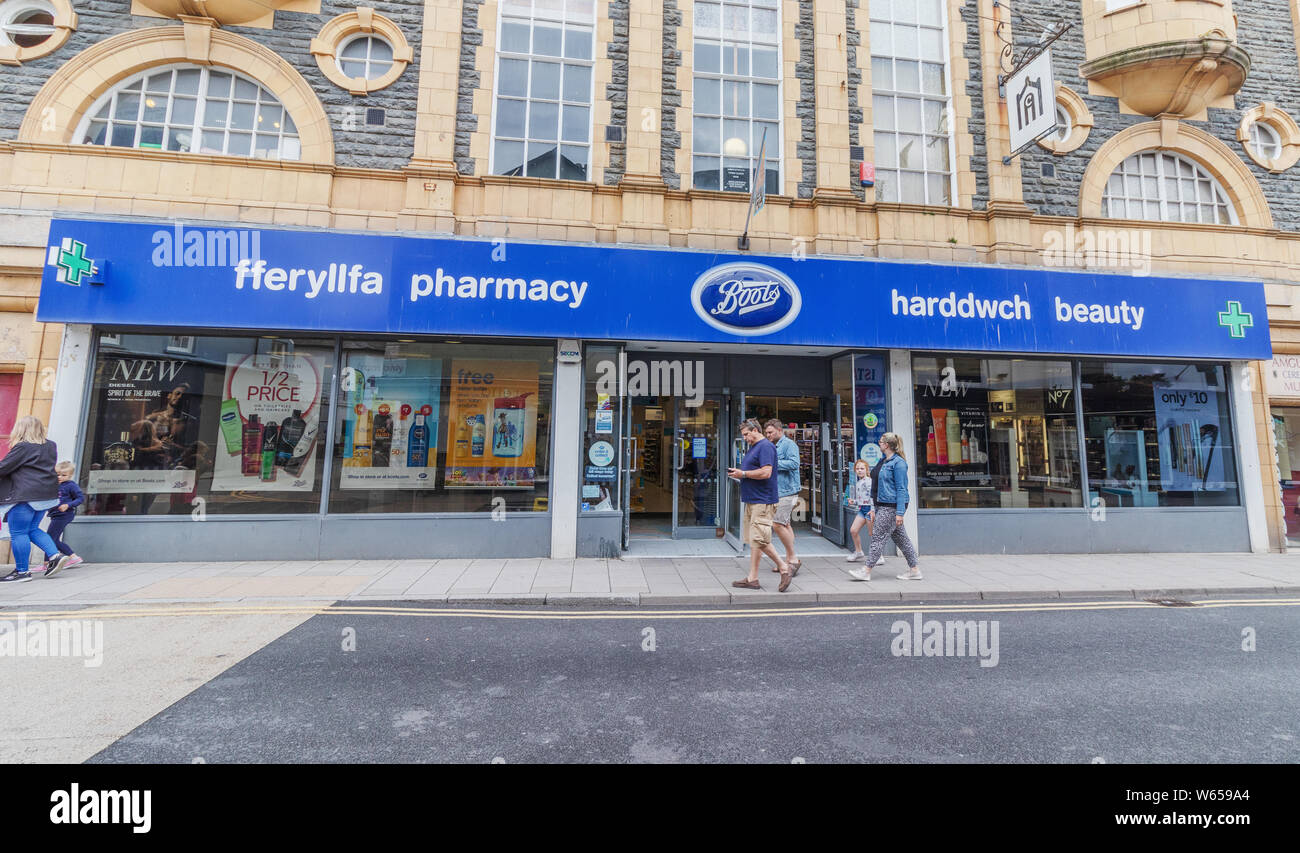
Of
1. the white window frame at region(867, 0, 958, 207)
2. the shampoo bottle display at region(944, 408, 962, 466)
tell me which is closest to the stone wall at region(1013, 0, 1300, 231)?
the white window frame at region(867, 0, 958, 207)

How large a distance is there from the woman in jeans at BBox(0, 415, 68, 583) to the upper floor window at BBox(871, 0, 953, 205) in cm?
1302

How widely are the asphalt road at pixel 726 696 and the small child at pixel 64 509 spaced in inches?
181

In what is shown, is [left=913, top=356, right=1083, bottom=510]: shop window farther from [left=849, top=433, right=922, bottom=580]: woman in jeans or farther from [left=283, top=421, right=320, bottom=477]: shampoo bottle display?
[left=283, top=421, right=320, bottom=477]: shampoo bottle display

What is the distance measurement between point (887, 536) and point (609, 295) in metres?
5.31

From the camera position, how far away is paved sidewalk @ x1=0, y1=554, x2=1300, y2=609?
612 centimetres

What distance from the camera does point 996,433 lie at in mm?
9500

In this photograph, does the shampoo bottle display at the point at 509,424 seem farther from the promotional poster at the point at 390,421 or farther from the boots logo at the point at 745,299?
the boots logo at the point at 745,299

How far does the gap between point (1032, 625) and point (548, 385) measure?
6.99m

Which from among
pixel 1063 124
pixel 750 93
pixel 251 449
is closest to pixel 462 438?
pixel 251 449

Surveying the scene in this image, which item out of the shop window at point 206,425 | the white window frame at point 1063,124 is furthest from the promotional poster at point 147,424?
the white window frame at point 1063,124

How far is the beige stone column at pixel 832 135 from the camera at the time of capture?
30.3 ft

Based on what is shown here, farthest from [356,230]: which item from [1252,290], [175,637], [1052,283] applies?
[1252,290]
